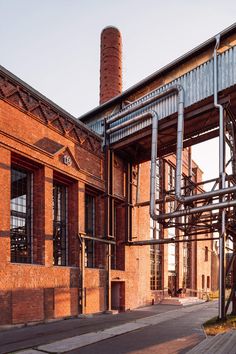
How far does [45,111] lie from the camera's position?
614 inches

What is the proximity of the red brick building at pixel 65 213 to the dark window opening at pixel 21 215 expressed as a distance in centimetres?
4

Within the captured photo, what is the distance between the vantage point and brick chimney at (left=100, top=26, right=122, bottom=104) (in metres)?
25.5

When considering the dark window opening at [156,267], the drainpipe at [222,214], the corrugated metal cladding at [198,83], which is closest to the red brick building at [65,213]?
the dark window opening at [156,267]

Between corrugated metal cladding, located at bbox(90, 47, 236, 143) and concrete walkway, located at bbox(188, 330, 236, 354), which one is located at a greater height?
corrugated metal cladding, located at bbox(90, 47, 236, 143)

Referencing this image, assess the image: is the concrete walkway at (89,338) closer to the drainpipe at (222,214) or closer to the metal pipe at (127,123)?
the drainpipe at (222,214)

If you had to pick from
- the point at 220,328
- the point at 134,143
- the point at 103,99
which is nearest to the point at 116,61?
the point at 103,99

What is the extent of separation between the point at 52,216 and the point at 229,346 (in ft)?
28.5

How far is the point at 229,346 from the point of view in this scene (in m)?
9.34

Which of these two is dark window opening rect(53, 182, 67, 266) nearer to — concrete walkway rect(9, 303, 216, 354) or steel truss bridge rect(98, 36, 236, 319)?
steel truss bridge rect(98, 36, 236, 319)

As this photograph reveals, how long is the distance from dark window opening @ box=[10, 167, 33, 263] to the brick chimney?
39.3 feet

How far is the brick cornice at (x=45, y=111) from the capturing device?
1360 centimetres

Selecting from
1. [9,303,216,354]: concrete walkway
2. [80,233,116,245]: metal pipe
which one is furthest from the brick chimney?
[9,303,216,354]: concrete walkway

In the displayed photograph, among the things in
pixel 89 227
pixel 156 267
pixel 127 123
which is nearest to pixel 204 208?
pixel 127 123

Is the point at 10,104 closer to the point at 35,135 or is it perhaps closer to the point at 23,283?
the point at 35,135
